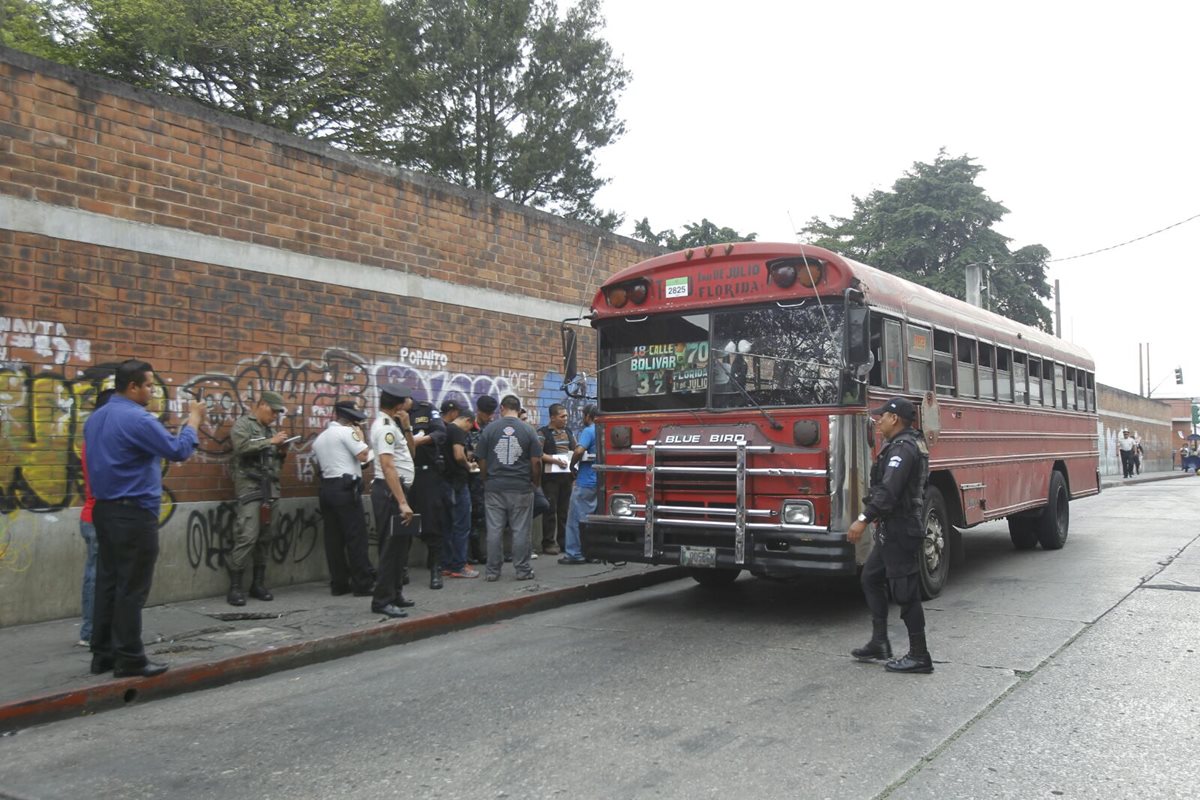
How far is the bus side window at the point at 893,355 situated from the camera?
7.50 meters

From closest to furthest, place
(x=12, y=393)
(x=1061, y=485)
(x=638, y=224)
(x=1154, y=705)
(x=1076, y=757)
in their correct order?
1. (x=1076, y=757)
2. (x=1154, y=705)
3. (x=12, y=393)
4. (x=1061, y=485)
5. (x=638, y=224)

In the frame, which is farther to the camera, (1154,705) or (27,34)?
(27,34)

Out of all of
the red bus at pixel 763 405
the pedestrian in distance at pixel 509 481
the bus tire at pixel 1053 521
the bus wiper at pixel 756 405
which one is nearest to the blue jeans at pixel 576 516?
the pedestrian in distance at pixel 509 481

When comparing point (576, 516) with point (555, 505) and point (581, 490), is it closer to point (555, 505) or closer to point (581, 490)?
point (581, 490)

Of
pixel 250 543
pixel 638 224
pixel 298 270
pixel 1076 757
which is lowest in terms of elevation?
pixel 1076 757

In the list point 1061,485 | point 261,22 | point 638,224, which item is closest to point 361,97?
point 261,22

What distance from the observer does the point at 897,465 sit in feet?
18.9

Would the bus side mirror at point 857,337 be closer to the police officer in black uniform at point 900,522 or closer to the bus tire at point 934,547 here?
the police officer in black uniform at point 900,522

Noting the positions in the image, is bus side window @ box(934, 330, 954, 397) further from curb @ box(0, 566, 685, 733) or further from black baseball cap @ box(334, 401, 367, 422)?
black baseball cap @ box(334, 401, 367, 422)

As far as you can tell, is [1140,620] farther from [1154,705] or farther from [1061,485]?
[1061,485]

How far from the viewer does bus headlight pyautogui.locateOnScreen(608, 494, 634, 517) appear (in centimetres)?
782

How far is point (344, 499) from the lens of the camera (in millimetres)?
8328

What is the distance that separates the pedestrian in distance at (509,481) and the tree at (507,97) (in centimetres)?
2473

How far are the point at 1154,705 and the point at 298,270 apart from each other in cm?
773
